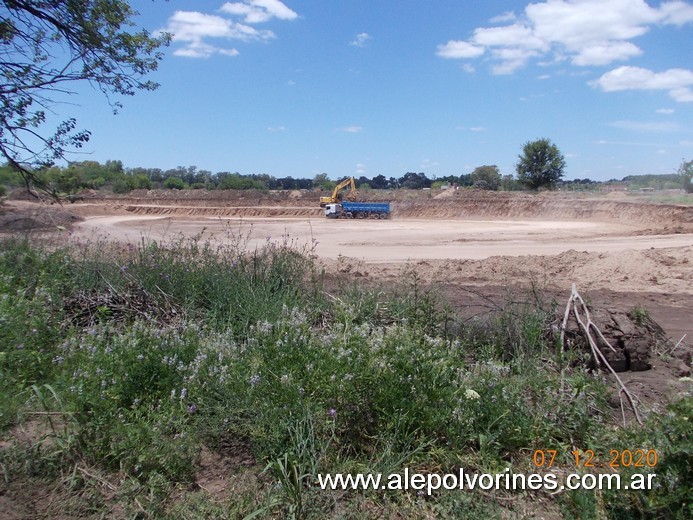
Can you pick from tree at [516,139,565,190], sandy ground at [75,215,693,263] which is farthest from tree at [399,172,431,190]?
sandy ground at [75,215,693,263]

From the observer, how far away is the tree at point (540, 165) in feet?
233

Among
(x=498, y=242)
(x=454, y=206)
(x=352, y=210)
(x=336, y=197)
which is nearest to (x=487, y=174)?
(x=454, y=206)

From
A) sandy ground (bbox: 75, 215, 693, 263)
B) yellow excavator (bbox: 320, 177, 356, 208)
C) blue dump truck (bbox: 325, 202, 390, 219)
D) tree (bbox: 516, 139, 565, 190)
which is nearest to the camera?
sandy ground (bbox: 75, 215, 693, 263)

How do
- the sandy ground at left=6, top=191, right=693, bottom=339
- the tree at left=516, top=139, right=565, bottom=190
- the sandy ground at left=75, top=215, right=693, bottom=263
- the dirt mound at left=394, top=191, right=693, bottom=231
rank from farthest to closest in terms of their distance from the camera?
1. the tree at left=516, top=139, right=565, bottom=190
2. the dirt mound at left=394, top=191, right=693, bottom=231
3. the sandy ground at left=75, top=215, right=693, bottom=263
4. the sandy ground at left=6, top=191, right=693, bottom=339

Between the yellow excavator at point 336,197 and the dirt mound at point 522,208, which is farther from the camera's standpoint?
the yellow excavator at point 336,197

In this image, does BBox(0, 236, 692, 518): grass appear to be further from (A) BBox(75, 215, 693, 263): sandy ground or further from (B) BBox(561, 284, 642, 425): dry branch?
(A) BBox(75, 215, 693, 263): sandy ground

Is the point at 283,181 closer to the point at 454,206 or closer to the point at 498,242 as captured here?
the point at 454,206

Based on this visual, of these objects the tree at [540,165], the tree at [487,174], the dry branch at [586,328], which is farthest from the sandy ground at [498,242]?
the tree at [487,174]

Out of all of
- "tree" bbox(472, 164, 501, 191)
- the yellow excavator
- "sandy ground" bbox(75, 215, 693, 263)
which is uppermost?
"tree" bbox(472, 164, 501, 191)

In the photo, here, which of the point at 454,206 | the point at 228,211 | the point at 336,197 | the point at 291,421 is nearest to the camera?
the point at 291,421

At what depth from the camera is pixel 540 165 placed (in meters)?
71.9

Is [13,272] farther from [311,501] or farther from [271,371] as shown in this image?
[311,501]

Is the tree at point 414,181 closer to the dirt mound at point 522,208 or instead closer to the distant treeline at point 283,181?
the distant treeline at point 283,181

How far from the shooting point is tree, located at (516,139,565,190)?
71.1 metres
